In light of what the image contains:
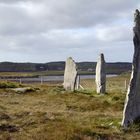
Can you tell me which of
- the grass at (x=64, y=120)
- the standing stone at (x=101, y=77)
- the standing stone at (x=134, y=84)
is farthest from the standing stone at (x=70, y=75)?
the standing stone at (x=134, y=84)

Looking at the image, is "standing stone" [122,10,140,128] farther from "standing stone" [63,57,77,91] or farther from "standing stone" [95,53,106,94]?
"standing stone" [63,57,77,91]

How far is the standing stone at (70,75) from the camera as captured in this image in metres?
37.1

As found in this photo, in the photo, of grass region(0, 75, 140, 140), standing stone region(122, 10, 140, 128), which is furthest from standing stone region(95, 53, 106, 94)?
standing stone region(122, 10, 140, 128)

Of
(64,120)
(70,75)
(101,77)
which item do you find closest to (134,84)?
(64,120)

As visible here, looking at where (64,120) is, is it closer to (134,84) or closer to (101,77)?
(134,84)

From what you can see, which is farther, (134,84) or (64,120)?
(64,120)

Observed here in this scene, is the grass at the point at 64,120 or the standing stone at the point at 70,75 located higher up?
the standing stone at the point at 70,75

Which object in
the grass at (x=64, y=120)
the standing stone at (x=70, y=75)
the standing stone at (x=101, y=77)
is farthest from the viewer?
the standing stone at (x=70, y=75)

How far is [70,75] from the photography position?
1494 inches

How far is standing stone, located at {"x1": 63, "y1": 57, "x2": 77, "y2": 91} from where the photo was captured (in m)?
37.1

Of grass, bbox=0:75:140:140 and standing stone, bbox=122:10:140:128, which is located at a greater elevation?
standing stone, bbox=122:10:140:128

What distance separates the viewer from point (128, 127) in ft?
56.9

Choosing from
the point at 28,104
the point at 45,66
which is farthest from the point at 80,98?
the point at 45,66

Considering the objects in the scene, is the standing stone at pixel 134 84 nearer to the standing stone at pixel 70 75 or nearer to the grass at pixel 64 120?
the grass at pixel 64 120
